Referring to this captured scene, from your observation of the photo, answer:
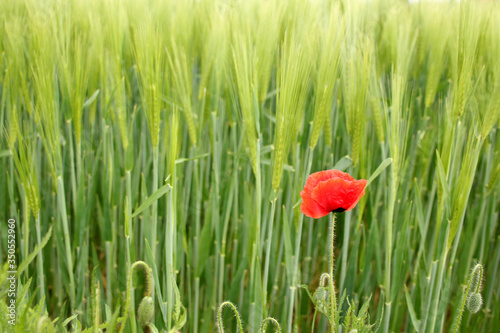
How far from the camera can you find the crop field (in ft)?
2.74

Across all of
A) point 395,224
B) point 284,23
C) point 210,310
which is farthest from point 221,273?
point 284,23

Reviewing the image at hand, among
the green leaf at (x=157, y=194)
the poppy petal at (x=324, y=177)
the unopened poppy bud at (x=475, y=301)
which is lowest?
the unopened poppy bud at (x=475, y=301)

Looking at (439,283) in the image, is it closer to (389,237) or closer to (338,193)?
(389,237)

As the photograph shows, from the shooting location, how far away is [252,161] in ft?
2.74

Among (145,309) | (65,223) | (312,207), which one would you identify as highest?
(312,207)

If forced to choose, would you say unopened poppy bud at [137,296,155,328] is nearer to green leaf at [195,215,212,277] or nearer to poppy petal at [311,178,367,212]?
green leaf at [195,215,212,277]

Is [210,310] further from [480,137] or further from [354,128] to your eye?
[480,137]

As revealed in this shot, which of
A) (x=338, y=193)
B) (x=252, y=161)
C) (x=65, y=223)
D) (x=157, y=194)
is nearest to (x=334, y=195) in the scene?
(x=338, y=193)

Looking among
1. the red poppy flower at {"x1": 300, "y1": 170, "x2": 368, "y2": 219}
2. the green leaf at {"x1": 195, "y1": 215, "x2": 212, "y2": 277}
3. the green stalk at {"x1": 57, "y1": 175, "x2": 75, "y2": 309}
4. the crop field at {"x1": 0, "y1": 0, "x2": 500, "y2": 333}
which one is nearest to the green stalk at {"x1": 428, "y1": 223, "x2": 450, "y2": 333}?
the crop field at {"x1": 0, "y1": 0, "x2": 500, "y2": 333}

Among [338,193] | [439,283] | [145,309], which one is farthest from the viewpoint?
[439,283]

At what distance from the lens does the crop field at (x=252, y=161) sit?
84cm

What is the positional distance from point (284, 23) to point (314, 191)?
62 centimetres

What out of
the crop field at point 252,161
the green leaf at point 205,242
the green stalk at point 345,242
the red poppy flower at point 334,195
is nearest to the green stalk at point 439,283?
the crop field at point 252,161

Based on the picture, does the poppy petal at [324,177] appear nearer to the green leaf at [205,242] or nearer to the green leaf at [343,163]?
the green leaf at [343,163]
